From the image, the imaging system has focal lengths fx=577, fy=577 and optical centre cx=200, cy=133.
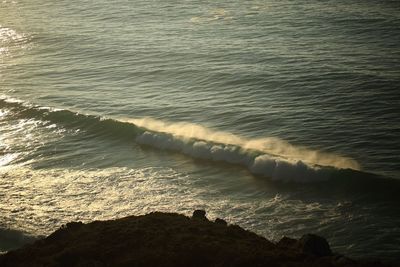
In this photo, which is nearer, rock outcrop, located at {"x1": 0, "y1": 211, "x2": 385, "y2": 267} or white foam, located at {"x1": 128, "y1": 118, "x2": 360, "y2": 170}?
rock outcrop, located at {"x1": 0, "y1": 211, "x2": 385, "y2": 267}

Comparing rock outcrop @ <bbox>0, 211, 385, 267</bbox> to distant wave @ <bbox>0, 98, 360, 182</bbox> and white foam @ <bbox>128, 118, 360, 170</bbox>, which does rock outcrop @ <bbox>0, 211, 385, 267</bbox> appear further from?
white foam @ <bbox>128, 118, 360, 170</bbox>

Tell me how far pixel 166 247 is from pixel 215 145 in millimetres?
9165

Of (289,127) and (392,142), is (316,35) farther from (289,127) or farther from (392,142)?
(392,142)

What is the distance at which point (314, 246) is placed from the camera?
1049 centimetres

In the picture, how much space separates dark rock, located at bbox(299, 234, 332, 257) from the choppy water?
2.43 metres

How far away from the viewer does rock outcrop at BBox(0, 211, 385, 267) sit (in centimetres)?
1020

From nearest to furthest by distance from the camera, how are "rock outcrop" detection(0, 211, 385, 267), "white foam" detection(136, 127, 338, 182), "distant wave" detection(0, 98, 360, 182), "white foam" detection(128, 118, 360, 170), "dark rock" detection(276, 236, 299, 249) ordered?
"rock outcrop" detection(0, 211, 385, 267), "dark rock" detection(276, 236, 299, 249), "white foam" detection(136, 127, 338, 182), "distant wave" detection(0, 98, 360, 182), "white foam" detection(128, 118, 360, 170)

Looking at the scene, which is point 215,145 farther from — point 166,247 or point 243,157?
point 166,247

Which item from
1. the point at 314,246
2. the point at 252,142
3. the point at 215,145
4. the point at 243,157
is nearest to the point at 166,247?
the point at 314,246

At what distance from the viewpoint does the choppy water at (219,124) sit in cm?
1523

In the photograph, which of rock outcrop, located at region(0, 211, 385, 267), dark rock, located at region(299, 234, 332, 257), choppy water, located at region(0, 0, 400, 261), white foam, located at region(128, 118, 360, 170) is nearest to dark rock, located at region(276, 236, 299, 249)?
rock outcrop, located at region(0, 211, 385, 267)

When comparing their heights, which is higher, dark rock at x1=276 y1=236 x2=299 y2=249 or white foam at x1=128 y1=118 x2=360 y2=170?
dark rock at x1=276 y1=236 x2=299 y2=249

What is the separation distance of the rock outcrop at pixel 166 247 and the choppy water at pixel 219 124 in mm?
2689

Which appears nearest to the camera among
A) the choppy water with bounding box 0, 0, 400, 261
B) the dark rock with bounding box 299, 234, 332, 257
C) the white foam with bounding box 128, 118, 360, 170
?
the dark rock with bounding box 299, 234, 332, 257
